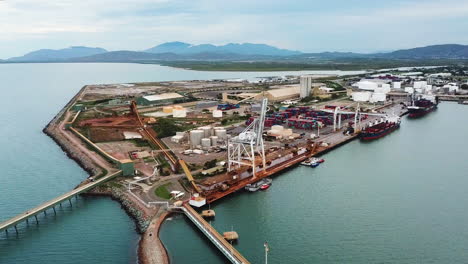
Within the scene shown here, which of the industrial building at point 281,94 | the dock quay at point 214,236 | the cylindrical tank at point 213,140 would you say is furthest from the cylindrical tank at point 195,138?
the industrial building at point 281,94

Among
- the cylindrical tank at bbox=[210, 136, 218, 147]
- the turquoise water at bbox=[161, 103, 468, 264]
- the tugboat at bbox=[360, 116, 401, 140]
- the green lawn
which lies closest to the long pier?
the green lawn

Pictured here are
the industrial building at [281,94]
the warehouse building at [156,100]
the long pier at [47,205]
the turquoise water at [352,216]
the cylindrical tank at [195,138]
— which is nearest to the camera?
the turquoise water at [352,216]

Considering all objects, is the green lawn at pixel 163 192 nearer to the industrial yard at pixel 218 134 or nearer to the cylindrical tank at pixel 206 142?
the industrial yard at pixel 218 134

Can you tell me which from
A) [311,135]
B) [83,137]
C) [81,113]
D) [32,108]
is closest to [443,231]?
[311,135]

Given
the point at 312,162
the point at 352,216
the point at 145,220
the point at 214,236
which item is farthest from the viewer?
the point at 312,162

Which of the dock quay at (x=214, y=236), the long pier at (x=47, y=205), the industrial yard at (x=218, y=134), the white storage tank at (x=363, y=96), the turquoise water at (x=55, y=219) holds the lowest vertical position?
the turquoise water at (x=55, y=219)

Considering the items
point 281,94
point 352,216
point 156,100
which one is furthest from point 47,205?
point 281,94

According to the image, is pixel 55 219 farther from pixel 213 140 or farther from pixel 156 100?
pixel 156 100
